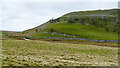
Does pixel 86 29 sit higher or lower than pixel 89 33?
higher


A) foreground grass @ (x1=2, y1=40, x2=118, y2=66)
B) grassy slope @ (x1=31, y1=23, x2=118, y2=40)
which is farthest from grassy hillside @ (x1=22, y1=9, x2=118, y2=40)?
foreground grass @ (x1=2, y1=40, x2=118, y2=66)

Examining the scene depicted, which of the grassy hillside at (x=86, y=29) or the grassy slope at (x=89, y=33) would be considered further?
the grassy hillside at (x=86, y=29)

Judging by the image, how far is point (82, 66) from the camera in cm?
1683

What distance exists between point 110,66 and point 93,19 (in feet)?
362

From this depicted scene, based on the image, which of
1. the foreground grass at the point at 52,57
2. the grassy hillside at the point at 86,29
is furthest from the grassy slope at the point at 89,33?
the foreground grass at the point at 52,57

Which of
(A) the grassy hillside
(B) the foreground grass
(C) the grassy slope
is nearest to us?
(B) the foreground grass

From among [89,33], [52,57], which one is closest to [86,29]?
[89,33]

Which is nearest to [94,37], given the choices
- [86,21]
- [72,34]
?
[72,34]

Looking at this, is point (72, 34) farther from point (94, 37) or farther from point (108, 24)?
point (108, 24)

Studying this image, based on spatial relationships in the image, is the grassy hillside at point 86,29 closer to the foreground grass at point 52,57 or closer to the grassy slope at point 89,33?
the grassy slope at point 89,33

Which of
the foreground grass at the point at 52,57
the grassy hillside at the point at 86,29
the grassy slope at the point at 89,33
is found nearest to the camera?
the foreground grass at the point at 52,57

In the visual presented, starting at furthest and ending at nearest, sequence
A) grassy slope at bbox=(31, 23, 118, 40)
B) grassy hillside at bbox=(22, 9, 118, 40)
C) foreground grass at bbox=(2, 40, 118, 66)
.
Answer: grassy hillside at bbox=(22, 9, 118, 40), grassy slope at bbox=(31, 23, 118, 40), foreground grass at bbox=(2, 40, 118, 66)

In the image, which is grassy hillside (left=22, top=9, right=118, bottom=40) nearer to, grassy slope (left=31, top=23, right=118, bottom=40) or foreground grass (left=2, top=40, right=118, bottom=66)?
grassy slope (left=31, top=23, right=118, bottom=40)

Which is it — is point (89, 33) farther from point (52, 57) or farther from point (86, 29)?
point (52, 57)
